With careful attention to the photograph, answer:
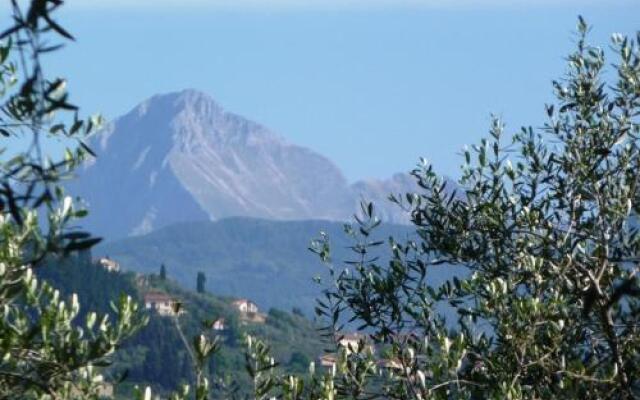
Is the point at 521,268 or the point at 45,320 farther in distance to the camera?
the point at 521,268

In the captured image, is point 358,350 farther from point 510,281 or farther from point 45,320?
point 45,320

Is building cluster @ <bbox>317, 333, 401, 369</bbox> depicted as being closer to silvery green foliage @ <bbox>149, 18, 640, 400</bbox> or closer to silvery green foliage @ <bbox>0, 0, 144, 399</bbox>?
silvery green foliage @ <bbox>149, 18, 640, 400</bbox>

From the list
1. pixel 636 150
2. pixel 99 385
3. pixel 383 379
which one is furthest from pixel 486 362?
pixel 99 385

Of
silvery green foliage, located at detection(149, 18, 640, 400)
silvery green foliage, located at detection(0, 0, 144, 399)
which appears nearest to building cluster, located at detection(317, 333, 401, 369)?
silvery green foliage, located at detection(149, 18, 640, 400)

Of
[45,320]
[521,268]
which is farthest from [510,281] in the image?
[45,320]

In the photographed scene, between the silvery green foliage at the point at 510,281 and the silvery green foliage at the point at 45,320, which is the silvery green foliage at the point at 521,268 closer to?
the silvery green foliage at the point at 510,281

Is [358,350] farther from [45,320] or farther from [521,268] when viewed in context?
[45,320]

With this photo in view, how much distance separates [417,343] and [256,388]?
349 centimetres

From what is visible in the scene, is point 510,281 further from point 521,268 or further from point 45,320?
point 45,320

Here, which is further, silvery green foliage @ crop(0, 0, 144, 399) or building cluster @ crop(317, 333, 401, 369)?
building cluster @ crop(317, 333, 401, 369)

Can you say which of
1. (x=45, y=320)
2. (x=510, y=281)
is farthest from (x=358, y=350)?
(x=45, y=320)

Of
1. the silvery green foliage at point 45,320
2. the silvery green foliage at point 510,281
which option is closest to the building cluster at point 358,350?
the silvery green foliage at point 510,281

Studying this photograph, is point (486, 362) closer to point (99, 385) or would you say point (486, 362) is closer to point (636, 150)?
point (636, 150)

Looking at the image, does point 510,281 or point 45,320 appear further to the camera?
point 510,281
